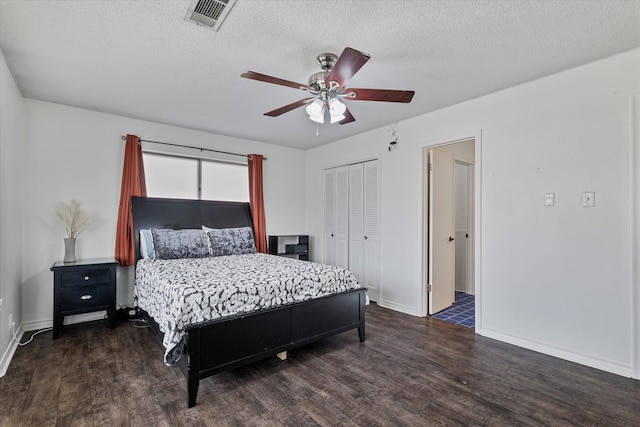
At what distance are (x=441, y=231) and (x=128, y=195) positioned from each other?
4.02m

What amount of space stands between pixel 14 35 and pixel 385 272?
4278mm

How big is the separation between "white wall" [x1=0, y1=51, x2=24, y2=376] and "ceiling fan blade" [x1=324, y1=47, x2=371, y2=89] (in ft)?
8.49

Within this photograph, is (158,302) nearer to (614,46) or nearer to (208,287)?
(208,287)

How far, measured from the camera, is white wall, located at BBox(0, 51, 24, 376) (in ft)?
8.13

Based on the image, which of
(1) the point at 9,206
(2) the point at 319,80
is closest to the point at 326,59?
(2) the point at 319,80

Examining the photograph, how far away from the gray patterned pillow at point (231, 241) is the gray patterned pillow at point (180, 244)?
0.33 feet

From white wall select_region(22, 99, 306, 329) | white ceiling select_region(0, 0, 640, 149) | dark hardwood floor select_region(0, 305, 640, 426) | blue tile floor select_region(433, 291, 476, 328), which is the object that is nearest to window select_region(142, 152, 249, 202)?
white wall select_region(22, 99, 306, 329)

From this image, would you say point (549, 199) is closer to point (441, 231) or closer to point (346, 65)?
point (441, 231)

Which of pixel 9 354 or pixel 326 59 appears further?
pixel 9 354

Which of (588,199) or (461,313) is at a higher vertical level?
(588,199)

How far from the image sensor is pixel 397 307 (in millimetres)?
4191

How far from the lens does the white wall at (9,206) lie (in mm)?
2479

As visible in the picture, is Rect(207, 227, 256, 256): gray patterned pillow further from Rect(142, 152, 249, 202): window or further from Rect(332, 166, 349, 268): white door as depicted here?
Rect(332, 166, 349, 268): white door

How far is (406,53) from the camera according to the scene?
243cm
